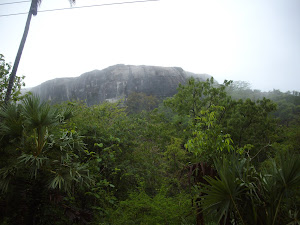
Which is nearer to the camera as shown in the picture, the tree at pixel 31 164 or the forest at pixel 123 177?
the forest at pixel 123 177

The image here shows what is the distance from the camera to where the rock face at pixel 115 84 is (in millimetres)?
35594

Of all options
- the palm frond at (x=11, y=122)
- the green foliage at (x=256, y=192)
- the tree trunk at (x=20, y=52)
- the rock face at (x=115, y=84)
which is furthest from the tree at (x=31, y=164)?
the rock face at (x=115, y=84)

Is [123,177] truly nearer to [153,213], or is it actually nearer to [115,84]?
[153,213]

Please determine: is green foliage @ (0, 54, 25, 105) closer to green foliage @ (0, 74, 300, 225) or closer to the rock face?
green foliage @ (0, 74, 300, 225)

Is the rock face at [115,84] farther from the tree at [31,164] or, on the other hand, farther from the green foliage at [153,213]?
the tree at [31,164]

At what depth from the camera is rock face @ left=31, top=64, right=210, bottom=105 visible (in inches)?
1401

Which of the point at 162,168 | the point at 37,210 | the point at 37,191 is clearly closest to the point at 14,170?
the point at 37,191

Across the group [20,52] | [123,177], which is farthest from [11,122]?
[20,52]

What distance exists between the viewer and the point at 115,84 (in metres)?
Result: 35.8

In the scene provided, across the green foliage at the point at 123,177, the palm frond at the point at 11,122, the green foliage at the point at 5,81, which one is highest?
the green foliage at the point at 5,81

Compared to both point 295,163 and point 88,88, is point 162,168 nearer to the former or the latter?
point 295,163

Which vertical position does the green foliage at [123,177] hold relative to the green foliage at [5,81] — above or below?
below

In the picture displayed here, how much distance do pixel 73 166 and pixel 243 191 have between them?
277cm

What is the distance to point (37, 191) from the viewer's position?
3291 millimetres
